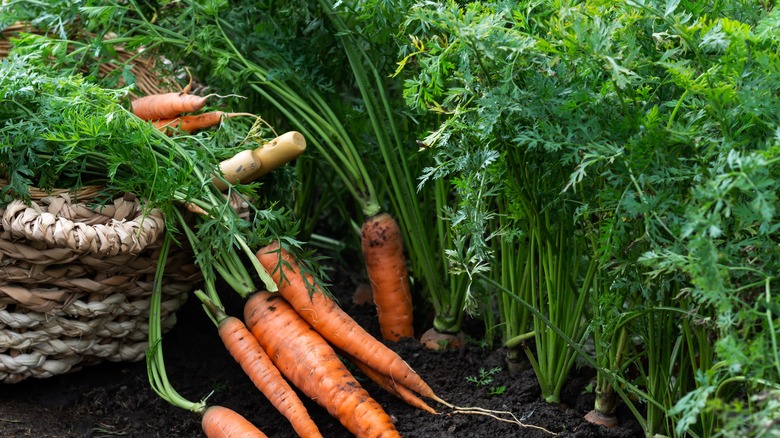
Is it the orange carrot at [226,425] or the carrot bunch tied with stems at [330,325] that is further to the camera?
the carrot bunch tied with stems at [330,325]

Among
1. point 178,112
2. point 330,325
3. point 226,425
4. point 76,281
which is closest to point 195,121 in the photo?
point 178,112

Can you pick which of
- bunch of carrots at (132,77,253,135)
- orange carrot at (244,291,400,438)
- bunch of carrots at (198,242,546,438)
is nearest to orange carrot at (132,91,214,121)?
bunch of carrots at (132,77,253,135)

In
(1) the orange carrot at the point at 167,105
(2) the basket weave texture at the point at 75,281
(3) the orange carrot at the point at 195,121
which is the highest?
(1) the orange carrot at the point at 167,105

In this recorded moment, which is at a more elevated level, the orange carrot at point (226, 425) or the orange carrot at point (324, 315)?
the orange carrot at point (324, 315)

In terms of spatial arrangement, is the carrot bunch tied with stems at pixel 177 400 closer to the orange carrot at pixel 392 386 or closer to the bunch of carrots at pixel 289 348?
the bunch of carrots at pixel 289 348

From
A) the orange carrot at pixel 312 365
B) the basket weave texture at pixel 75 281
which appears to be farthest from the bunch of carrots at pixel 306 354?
the basket weave texture at pixel 75 281

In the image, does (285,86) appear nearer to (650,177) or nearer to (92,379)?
(92,379)

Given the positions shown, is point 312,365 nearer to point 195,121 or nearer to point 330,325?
point 330,325

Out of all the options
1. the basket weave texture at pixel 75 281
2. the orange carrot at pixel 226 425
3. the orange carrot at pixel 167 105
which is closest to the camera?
the basket weave texture at pixel 75 281

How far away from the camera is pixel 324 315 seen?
2.43m

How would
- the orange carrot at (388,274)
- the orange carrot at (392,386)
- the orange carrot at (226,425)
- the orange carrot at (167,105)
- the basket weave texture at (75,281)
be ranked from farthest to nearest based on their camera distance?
the orange carrot at (388,274), the orange carrot at (167,105), the orange carrot at (392,386), the orange carrot at (226,425), the basket weave texture at (75,281)

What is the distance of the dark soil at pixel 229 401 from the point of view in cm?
218

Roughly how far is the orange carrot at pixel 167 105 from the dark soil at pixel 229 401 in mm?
736

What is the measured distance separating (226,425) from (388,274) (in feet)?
2.39
